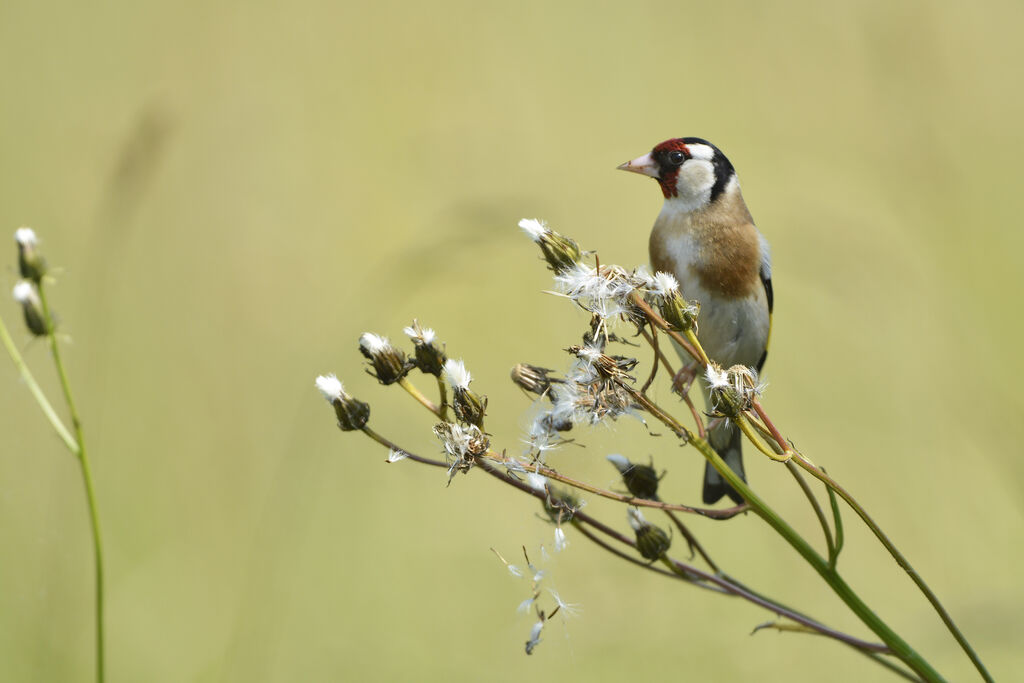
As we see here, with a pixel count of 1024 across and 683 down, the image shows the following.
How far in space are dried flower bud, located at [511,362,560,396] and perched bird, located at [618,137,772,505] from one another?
1.00 m

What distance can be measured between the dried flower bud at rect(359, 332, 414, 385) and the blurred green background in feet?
1.28

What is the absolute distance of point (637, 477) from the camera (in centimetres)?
193

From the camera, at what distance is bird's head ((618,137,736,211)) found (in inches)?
108

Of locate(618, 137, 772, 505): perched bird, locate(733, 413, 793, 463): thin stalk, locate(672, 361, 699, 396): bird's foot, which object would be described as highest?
locate(618, 137, 772, 505): perched bird

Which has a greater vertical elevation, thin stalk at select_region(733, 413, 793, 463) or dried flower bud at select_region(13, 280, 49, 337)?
thin stalk at select_region(733, 413, 793, 463)

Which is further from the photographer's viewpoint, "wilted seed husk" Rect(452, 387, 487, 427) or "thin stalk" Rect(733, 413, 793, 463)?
"wilted seed husk" Rect(452, 387, 487, 427)

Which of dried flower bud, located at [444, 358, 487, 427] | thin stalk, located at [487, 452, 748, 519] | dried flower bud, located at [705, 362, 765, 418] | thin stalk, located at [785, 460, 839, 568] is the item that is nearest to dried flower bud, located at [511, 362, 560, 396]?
dried flower bud, located at [444, 358, 487, 427]

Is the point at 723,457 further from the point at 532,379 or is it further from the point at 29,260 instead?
the point at 29,260

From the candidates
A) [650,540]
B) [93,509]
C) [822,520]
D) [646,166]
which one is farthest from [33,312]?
[646,166]

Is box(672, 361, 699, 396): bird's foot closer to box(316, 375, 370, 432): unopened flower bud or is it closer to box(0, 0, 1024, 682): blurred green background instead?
box(0, 0, 1024, 682): blurred green background

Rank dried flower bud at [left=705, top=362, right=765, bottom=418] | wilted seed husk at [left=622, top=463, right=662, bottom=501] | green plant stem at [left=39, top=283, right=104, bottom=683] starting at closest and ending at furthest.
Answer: green plant stem at [left=39, top=283, right=104, bottom=683], dried flower bud at [left=705, top=362, right=765, bottom=418], wilted seed husk at [left=622, top=463, right=662, bottom=501]

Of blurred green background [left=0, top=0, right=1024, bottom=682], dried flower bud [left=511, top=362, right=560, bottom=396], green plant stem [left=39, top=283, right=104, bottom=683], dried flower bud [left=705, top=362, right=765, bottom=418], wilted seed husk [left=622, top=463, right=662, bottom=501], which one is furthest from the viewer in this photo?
blurred green background [left=0, top=0, right=1024, bottom=682]

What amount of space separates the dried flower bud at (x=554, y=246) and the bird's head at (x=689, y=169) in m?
1.08

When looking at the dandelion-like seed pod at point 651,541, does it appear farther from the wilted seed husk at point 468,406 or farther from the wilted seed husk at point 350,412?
the wilted seed husk at point 350,412
